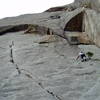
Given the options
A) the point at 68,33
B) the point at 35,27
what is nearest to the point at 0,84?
the point at 68,33

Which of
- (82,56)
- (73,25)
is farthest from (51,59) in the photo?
(73,25)

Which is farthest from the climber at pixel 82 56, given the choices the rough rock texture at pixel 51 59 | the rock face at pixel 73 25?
the rock face at pixel 73 25

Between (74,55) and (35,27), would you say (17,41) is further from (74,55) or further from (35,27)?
(74,55)

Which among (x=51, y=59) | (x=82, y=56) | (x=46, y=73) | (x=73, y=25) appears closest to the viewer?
(x=46, y=73)

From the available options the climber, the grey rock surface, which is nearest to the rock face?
the grey rock surface

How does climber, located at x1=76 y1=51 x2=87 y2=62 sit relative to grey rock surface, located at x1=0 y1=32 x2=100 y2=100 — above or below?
above

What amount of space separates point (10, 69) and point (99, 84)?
4.57ft

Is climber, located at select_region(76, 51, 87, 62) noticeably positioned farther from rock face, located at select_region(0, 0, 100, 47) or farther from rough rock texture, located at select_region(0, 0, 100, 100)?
rock face, located at select_region(0, 0, 100, 47)

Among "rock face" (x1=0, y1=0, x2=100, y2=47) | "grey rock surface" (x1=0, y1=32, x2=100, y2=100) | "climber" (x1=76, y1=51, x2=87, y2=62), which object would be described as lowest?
"grey rock surface" (x1=0, y1=32, x2=100, y2=100)

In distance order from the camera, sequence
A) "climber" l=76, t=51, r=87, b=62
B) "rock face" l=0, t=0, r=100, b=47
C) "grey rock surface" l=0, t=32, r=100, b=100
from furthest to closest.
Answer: "rock face" l=0, t=0, r=100, b=47 → "climber" l=76, t=51, r=87, b=62 → "grey rock surface" l=0, t=32, r=100, b=100

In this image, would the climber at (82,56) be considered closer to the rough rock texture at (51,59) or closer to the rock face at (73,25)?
the rough rock texture at (51,59)

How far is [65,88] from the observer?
3.73 metres

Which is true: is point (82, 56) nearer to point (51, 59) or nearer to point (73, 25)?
point (51, 59)

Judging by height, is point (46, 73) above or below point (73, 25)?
below
